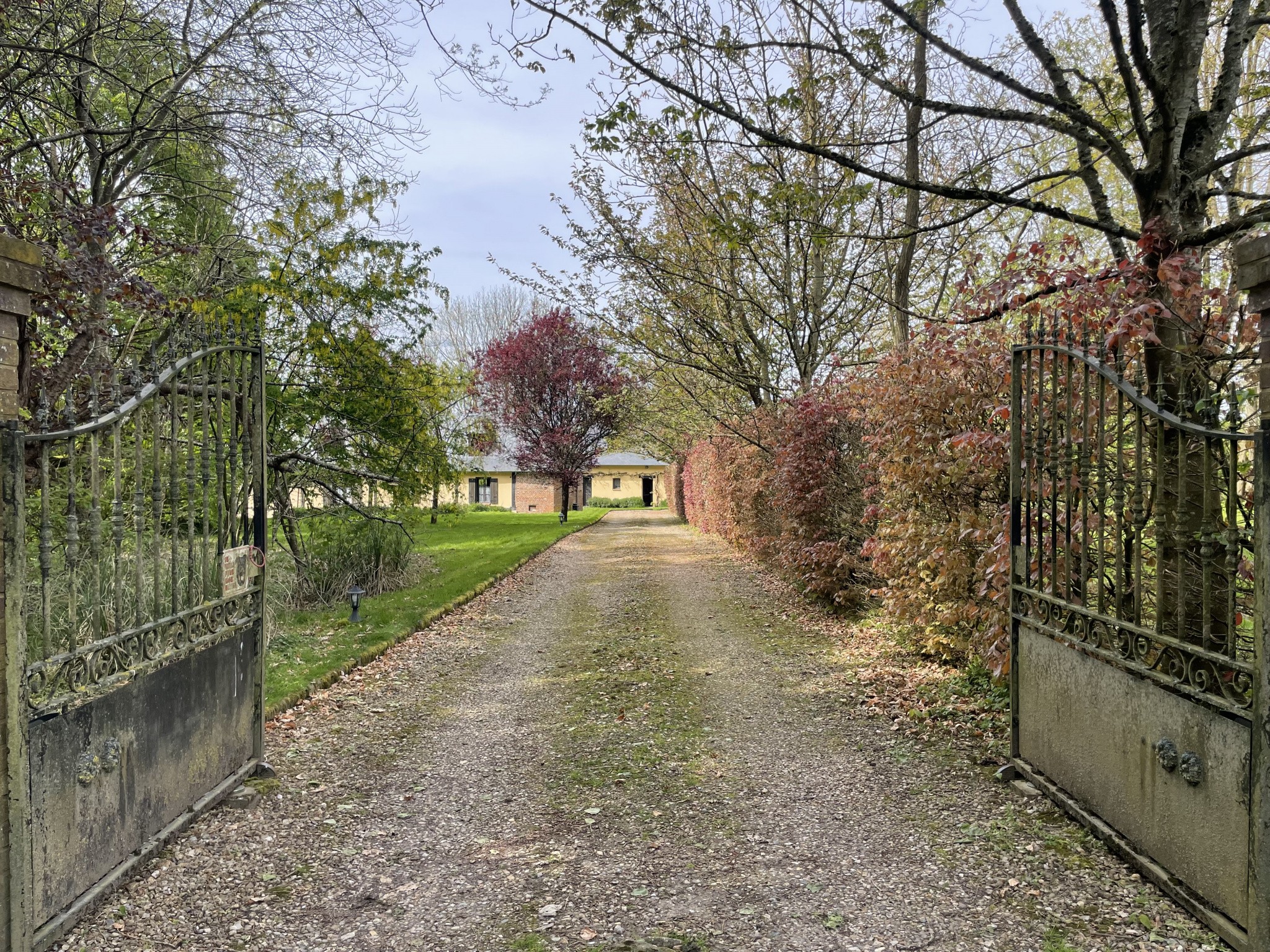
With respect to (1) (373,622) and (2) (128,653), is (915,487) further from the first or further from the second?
(1) (373,622)

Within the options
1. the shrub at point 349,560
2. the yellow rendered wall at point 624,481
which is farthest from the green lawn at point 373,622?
the yellow rendered wall at point 624,481

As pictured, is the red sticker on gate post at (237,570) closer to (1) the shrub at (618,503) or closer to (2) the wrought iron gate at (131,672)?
(2) the wrought iron gate at (131,672)

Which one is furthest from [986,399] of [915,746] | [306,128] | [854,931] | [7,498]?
[306,128]

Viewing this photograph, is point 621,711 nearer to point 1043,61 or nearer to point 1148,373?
point 1148,373

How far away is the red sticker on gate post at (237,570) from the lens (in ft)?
14.8

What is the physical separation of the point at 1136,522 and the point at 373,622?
834 cm

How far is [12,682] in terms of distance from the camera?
9.21 ft

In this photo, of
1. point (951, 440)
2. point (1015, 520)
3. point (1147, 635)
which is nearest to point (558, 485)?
point (951, 440)

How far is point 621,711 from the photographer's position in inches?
238

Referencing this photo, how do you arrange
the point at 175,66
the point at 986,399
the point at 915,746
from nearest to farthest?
the point at 915,746, the point at 986,399, the point at 175,66

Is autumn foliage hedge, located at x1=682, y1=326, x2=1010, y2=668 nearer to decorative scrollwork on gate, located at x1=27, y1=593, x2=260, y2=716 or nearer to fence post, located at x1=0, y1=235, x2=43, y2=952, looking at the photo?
decorative scrollwork on gate, located at x1=27, y1=593, x2=260, y2=716

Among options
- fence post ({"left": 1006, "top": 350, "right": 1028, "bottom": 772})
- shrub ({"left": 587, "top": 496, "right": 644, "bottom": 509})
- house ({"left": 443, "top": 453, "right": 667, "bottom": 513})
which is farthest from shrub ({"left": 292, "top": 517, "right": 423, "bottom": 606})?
shrub ({"left": 587, "top": 496, "right": 644, "bottom": 509})

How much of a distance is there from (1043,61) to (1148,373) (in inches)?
81.6

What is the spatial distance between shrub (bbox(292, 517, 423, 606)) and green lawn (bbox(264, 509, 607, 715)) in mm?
408
